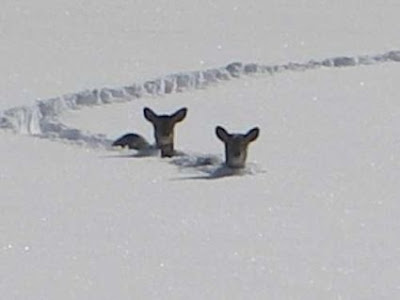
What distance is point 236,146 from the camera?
259 inches

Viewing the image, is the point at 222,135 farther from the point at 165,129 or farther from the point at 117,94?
the point at 117,94

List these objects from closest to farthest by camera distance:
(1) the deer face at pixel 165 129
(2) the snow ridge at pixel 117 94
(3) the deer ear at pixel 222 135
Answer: (3) the deer ear at pixel 222 135 < (1) the deer face at pixel 165 129 < (2) the snow ridge at pixel 117 94

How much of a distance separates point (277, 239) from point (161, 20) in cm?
619

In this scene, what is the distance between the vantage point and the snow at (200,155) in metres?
4.85

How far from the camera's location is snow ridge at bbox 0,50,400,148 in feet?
24.3

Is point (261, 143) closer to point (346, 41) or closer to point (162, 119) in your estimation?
point (162, 119)

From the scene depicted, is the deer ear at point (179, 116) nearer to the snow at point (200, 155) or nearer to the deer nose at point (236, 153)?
the snow at point (200, 155)

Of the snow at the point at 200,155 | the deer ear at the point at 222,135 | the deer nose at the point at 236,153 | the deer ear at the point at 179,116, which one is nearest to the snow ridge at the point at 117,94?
the snow at the point at 200,155

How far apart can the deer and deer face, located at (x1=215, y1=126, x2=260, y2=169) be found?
1.03 feet

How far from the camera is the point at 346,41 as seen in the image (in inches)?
415

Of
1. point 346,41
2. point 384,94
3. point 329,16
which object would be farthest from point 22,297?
point 329,16

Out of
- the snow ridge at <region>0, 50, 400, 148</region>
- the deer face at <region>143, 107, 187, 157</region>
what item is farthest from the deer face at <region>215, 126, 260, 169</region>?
the snow ridge at <region>0, 50, 400, 148</region>

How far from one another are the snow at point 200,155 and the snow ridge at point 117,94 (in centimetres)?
1

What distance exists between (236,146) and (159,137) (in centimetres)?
48
